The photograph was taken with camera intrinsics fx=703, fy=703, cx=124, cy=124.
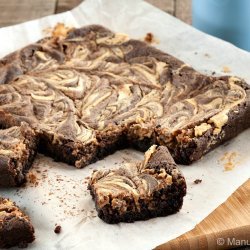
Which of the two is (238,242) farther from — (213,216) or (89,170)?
(89,170)

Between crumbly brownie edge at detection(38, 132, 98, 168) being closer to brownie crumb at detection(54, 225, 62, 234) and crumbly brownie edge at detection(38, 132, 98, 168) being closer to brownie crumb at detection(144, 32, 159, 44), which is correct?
brownie crumb at detection(54, 225, 62, 234)

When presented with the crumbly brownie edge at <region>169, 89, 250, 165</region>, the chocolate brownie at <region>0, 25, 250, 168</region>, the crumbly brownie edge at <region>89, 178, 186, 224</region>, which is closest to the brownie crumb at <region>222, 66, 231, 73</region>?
the chocolate brownie at <region>0, 25, 250, 168</region>

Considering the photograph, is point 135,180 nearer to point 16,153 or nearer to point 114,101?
point 16,153

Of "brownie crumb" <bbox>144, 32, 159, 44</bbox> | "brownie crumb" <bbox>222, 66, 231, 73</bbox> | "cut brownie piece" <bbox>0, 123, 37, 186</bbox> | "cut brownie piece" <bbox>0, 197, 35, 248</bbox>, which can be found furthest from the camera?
"brownie crumb" <bbox>144, 32, 159, 44</bbox>

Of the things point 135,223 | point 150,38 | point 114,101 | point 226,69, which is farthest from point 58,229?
point 150,38

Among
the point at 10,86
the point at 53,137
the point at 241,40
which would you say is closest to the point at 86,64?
the point at 10,86

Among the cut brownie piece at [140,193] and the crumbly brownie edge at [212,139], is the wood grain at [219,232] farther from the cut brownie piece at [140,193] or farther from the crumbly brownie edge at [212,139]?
the crumbly brownie edge at [212,139]

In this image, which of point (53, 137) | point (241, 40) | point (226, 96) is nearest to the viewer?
point (53, 137)
